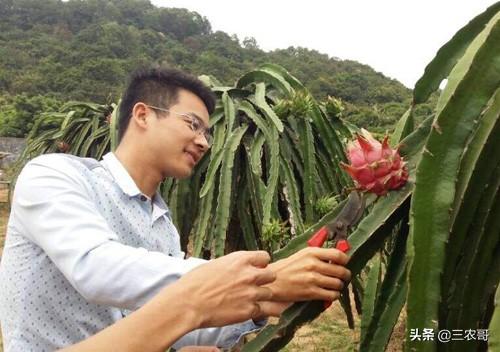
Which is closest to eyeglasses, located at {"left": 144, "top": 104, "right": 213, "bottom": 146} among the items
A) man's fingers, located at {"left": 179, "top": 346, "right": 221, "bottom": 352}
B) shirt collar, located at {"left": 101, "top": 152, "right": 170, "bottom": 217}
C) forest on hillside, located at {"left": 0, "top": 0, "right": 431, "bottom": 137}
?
shirt collar, located at {"left": 101, "top": 152, "right": 170, "bottom": 217}

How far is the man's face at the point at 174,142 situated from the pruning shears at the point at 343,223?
555mm

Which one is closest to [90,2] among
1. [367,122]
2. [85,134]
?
[367,122]

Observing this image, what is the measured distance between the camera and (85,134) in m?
3.67

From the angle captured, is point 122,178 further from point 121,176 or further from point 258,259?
point 258,259

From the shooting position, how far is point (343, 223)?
95 centimetres

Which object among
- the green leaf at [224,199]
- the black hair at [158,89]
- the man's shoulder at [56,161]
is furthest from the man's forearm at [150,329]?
the green leaf at [224,199]

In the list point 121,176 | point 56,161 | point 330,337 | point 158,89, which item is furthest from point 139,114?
point 330,337

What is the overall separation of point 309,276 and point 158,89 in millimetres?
872

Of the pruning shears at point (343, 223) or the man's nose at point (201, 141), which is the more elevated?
the man's nose at point (201, 141)

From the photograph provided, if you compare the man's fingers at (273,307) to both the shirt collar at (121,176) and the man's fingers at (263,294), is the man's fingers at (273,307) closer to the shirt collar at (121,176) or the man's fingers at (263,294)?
the man's fingers at (263,294)

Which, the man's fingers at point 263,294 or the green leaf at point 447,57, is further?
the green leaf at point 447,57

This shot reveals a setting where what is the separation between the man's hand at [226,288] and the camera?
0.78 m

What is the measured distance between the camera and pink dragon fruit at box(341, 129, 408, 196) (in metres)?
0.91

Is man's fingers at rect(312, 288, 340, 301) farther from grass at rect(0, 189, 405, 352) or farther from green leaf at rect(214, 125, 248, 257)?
grass at rect(0, 189, 405, 352)
